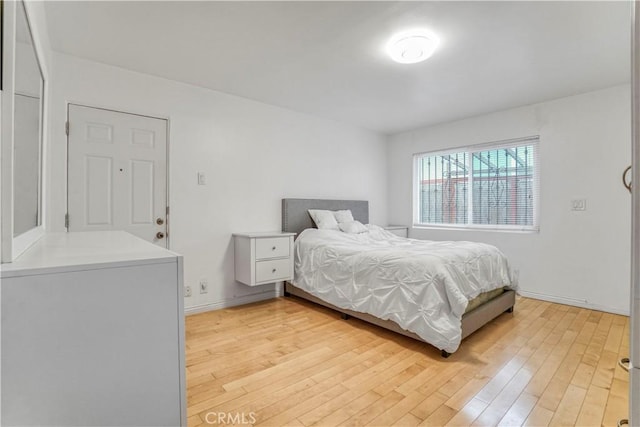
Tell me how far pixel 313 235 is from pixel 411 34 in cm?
213

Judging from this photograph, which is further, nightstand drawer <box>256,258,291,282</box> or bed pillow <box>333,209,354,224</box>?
bed pillow <box>333,209,354,224</box>

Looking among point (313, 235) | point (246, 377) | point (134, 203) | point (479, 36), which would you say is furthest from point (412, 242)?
point (134, 203)

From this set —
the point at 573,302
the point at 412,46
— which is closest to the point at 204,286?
the point at 412,46

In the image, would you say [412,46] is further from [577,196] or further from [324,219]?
[577,196]

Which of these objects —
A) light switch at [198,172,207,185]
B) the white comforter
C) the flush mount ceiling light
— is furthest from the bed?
the flush mount ceiling light

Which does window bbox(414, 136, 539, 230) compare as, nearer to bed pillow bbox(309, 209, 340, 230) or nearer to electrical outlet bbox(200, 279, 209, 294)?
bed pillow bbox(309, 209, 340, 230)

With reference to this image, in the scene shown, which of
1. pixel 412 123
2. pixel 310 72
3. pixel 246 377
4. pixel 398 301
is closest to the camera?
pixel 246 377

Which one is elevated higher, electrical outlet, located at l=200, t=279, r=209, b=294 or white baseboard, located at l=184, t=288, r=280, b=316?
electrical outlet, located at l=200, t=279, r=209, b=294

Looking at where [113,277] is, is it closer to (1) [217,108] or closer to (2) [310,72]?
(2) [310,72]

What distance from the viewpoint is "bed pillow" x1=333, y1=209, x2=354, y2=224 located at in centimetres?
397

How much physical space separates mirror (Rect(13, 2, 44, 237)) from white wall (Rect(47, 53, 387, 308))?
1332mm

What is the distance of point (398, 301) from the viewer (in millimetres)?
2367

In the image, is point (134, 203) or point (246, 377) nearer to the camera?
point (246, 377)

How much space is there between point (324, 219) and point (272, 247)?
840 mm
